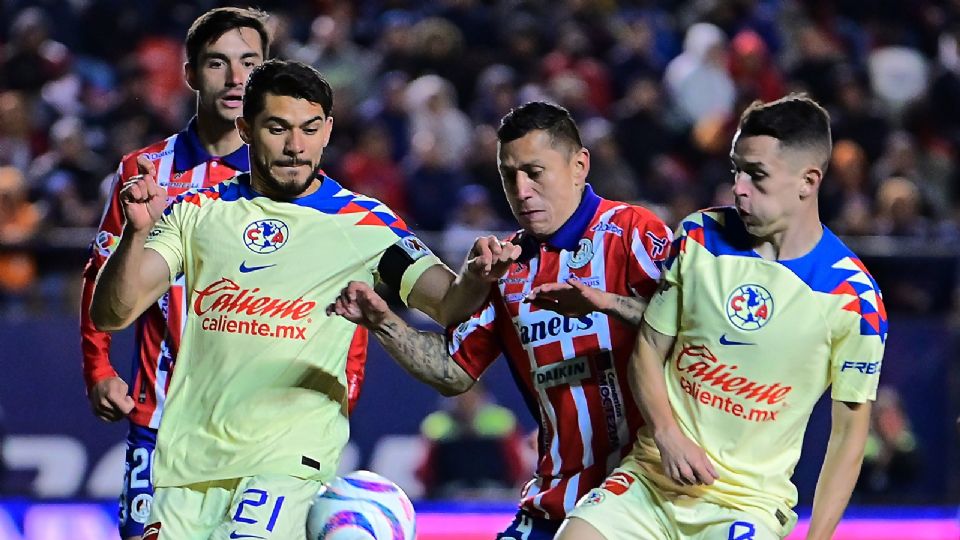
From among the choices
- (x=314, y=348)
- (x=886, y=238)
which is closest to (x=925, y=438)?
(x=886, y=238)

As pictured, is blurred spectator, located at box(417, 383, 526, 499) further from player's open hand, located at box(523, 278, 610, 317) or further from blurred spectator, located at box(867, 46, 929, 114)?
blurred spectator, located at box(867, 46, 929, 114)

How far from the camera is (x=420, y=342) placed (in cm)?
546

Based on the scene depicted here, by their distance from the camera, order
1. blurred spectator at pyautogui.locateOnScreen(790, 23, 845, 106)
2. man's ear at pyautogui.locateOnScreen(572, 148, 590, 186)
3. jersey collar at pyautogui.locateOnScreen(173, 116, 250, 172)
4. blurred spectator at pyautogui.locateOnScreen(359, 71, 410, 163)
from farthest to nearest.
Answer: blurred spectator at pyautogui.locateOnScreen(790, 23, 845, 106) → blurred spectator at pyautogui.locateOnScreen(359, 71, 410, 163) → jersey collar at pyautogui.locateOnScreen(173, 116, 250, 172) → man's ear at pyautogui.locateOnScreen(572, 148, 590, 186)

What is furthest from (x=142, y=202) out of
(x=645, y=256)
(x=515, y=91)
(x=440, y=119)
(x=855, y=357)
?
(x=515, y=91)

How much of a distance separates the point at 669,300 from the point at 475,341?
873mm


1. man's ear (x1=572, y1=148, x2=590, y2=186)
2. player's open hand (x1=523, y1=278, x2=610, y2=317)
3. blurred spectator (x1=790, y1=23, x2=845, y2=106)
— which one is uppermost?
blurred spectator (x1=790, y1=23, x2=845, y2=106)

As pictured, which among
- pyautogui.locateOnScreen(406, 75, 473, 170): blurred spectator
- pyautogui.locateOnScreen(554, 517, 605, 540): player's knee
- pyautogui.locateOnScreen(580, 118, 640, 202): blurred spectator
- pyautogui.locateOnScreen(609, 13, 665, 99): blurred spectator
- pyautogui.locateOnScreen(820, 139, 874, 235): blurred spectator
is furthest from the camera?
pyautogui.locateOnScreen(609, 13, 665, 99): blurred spectator

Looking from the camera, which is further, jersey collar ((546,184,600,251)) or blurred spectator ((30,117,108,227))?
blurred spectator ((30,117,108,227))

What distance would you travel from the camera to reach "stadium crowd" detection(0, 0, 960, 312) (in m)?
12.4

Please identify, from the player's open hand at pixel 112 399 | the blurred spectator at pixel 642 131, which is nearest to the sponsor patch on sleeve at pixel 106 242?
the player's open hand at pixel 112 399

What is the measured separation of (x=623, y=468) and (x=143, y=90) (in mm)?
8807

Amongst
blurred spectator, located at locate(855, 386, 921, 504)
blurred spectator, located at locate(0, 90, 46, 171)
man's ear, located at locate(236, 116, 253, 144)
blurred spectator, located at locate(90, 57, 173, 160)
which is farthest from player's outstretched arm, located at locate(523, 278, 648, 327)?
blurred spectator, located at locate(0, 90, 46, 171)

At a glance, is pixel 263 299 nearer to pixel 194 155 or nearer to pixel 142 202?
pixel 142 202

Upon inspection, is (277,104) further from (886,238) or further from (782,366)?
(886,238)
